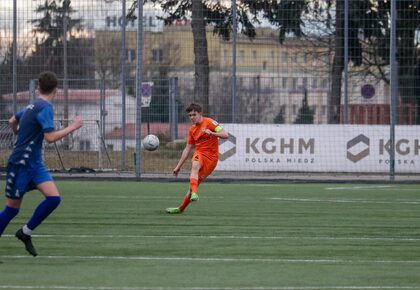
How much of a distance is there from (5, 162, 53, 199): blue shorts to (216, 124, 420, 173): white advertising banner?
1854cm

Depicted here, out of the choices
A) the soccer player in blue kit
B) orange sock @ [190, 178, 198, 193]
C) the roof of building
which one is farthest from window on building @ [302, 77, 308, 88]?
the soccer player in blue kit

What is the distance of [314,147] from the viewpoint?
2973 centimetres

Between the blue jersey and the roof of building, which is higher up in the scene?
the roof of building

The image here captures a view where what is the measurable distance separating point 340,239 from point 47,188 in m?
3.88

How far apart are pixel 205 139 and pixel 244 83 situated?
41.2 feet

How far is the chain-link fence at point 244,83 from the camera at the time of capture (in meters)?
29.6

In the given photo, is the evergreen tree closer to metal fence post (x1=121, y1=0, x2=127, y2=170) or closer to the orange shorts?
metal fence post (x1=121, y1=0, x2=127, y2=170)

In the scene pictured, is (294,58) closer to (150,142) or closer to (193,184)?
(150,142)

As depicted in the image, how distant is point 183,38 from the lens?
3152 cm

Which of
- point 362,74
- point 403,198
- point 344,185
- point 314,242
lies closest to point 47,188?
point 314,242

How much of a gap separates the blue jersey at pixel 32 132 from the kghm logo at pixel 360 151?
19.4 meters

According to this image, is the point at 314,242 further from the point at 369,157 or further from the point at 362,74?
the point at 362,74

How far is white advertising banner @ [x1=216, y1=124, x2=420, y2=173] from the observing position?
29344 mm

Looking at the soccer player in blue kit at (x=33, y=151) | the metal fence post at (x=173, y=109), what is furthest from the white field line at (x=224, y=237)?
the metal fence post at (x=173, y=109)
